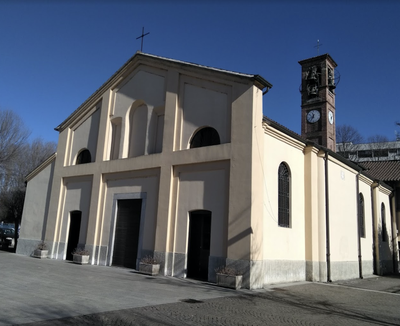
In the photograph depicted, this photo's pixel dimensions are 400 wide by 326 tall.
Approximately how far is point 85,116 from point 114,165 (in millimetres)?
4420

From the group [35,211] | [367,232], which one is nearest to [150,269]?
[35,211]

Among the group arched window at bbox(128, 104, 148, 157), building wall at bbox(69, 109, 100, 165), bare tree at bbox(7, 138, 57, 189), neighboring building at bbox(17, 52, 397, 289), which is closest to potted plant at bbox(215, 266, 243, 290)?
neighboring building at bbox(17, 52, 397, 289)

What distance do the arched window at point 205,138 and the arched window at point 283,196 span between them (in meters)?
2.86

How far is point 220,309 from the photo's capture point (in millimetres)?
8047

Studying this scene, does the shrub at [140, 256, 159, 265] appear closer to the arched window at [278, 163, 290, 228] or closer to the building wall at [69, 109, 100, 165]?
the arched window at [278, 163, 290, 228]

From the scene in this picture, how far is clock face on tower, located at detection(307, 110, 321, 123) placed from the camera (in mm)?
24312

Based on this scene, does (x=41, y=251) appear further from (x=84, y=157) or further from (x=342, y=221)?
(x=342, y=221)

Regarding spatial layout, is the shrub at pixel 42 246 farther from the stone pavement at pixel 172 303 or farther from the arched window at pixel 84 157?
the stone pavement at pixel 172 303

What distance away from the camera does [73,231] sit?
60.8 feet

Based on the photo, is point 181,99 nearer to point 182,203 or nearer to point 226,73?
point 226,73

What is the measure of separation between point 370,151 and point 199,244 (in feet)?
145

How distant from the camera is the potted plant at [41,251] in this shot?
60.3 feet

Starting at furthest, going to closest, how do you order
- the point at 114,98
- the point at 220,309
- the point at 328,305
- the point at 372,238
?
the point at 372,238
the point at 114,98
the point at 328,305
the point at 220,309

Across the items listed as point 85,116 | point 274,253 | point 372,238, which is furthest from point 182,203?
point 372,238
